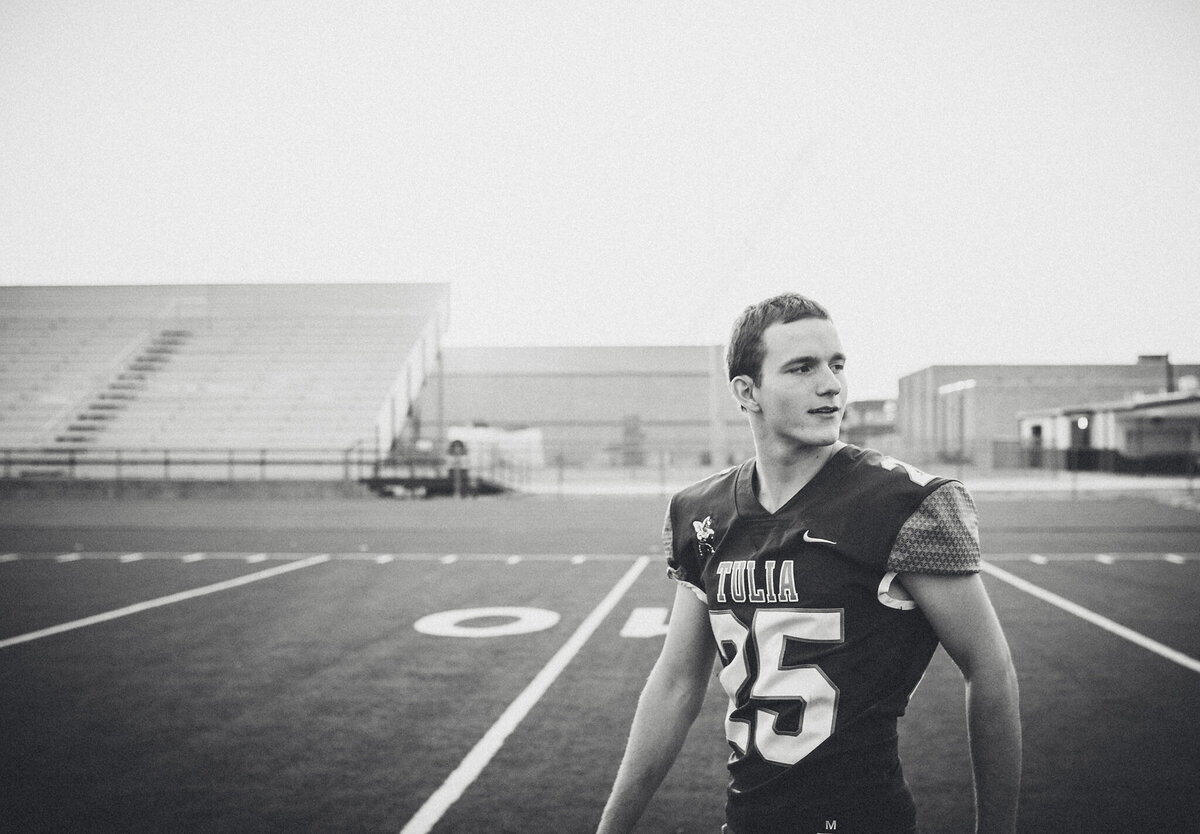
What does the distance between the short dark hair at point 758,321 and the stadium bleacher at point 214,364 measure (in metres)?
25.4

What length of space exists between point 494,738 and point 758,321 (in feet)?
10.7

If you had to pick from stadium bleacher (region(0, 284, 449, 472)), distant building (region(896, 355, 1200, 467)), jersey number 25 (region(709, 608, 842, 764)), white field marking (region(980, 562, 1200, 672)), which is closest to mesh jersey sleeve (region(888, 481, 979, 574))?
jersey number 25 (region(709, 608, 842, 764))

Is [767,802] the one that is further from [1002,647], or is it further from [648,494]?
[648,494]

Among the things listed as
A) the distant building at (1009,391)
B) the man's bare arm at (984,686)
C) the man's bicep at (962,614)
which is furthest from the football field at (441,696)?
the distant building at (1009,391)

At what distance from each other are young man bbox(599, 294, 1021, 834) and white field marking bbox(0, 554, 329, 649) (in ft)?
21.9

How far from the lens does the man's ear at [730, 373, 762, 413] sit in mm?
1788

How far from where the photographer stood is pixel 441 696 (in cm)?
507

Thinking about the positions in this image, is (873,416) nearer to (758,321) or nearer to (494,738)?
(494,738)

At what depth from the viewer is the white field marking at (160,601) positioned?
266 inches

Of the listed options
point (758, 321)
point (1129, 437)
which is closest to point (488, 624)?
point (758, 321)

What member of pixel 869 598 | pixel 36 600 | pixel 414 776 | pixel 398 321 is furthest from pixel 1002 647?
pixel 398 321

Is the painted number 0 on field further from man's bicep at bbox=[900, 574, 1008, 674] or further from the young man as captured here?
man's bicep at bbox=[900, 574, 1008, 674]

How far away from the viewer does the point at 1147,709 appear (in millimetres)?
4699

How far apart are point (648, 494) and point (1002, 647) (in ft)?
73.3
